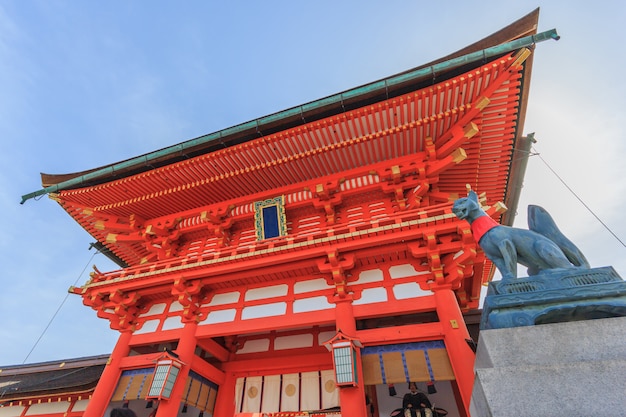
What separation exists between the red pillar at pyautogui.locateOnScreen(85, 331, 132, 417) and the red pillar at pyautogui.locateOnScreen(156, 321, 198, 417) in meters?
1.75

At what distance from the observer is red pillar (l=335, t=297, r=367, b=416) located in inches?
210

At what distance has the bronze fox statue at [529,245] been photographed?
408 cm

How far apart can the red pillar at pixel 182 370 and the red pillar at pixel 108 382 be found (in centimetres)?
175

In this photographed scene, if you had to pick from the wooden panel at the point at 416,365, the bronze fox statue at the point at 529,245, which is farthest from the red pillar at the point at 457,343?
the bronze fox statue at the point at 529,245

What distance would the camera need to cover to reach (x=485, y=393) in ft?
10.4

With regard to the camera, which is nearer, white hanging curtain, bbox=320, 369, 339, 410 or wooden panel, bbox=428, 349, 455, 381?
wooden panel, bbox=428, 349, 455, 381

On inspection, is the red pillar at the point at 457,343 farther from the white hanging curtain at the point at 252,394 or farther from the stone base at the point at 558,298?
the white hanging curtain at the point at 252,394

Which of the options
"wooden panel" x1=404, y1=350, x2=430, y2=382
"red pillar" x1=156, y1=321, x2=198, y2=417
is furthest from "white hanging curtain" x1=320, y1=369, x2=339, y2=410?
"red pillar" x1=156, y1=321, x2=198, y2=417

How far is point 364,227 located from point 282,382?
4934 mm

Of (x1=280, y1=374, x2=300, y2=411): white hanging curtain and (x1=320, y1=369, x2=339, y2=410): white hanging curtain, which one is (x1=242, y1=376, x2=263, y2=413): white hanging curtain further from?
(x1=320, y1=369, x2=339, y2=410): white hanging curtain

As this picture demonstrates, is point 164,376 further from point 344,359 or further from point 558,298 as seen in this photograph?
point 558,298

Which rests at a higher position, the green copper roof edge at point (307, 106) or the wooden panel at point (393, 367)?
the green copper roof edge at point (307, 106)

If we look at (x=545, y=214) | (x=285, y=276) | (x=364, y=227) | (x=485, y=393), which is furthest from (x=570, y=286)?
(x=285, y=276)

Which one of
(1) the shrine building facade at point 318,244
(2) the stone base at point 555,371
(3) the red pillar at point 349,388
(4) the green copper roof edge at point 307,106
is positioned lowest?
(2) the stone base at point 555,371
